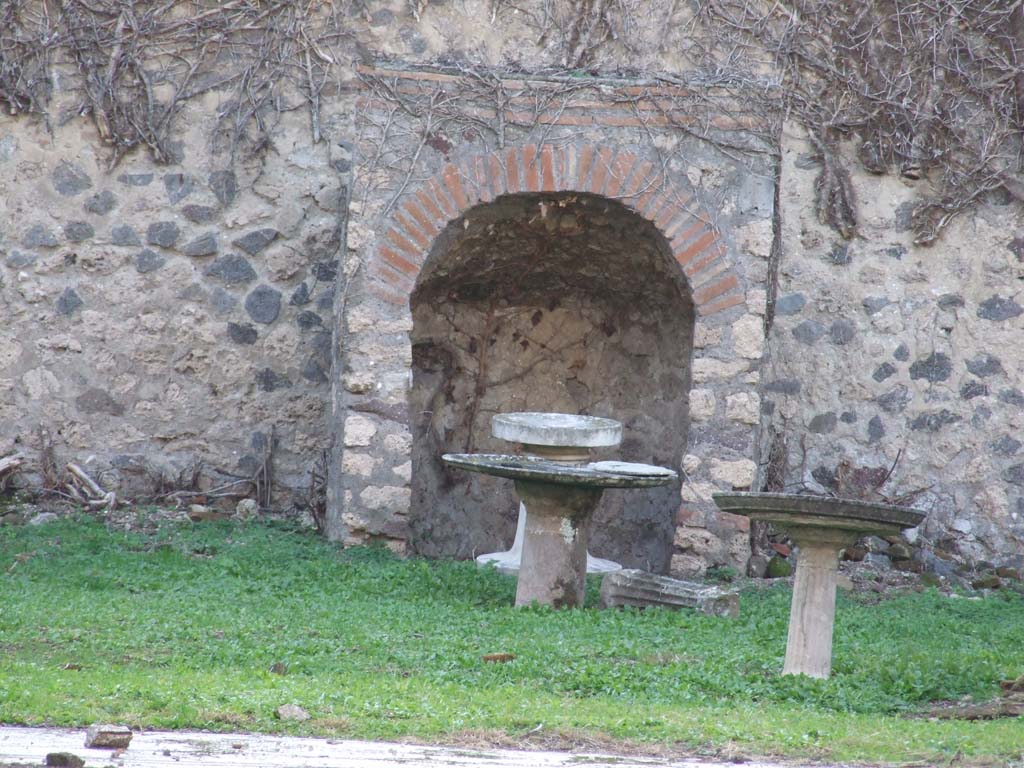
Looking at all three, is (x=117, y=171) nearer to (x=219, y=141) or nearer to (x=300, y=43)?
(x=219, y=141)

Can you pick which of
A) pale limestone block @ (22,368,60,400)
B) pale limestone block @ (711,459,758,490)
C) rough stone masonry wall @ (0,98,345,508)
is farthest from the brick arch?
pale limestone block @ (22,368,60,400)

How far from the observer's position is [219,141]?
28.9ft

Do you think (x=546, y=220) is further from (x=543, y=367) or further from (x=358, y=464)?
(x=358, y=464)

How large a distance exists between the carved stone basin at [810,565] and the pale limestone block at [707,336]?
9.00ft

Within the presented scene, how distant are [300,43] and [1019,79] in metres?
Result: 4.59

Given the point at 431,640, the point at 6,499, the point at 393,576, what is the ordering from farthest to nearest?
the point at 6,499 → the point at 393,576 → the point at 431,640

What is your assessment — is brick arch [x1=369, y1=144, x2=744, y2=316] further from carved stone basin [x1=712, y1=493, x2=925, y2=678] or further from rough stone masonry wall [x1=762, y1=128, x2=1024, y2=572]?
carved stone basin [x1=712, y1=493, x2=925, y2=678]

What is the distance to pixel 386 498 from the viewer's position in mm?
7797

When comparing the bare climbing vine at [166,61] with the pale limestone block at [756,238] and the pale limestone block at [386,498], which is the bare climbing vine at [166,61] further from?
the pale limestone block at [756,238]

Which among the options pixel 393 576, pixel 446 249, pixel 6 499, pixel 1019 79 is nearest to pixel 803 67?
pixel 1019 79

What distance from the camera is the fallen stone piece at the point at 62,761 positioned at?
3.26m

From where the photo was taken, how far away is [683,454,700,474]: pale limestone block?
7.88 metres

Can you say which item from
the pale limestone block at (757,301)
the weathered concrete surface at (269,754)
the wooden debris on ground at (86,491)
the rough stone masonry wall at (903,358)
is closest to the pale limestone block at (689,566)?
the rough stone masonry wall at (903,358)

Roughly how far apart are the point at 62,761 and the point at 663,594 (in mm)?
3929
